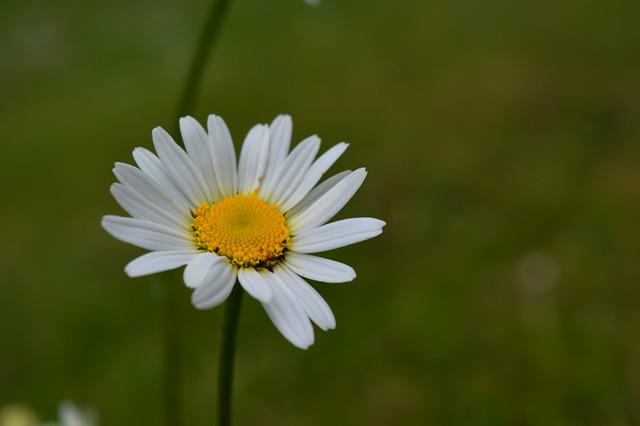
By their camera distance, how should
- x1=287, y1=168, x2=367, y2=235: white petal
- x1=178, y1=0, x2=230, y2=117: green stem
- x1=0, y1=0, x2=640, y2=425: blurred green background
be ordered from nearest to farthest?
x1=287, y1=168, x2=367, y2=235: white petal, x1=178, y1=0, x2=230, y2=117: green stem, x1=0, y1=0, x2=640, y2=425: blurred green background

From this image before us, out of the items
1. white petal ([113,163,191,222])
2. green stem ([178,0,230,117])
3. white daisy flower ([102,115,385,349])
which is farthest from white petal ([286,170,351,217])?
green stem ([178,0,230,117])

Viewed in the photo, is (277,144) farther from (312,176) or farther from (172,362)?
(172,362)

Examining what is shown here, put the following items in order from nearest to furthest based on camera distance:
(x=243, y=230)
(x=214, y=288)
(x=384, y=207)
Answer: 1. (x=214, y=288)
2. (x=243, y=230)
3. (x=384, y=207)

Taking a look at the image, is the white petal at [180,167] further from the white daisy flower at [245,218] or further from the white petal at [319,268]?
the white petal at [319,268]

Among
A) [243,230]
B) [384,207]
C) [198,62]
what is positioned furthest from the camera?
[384,207]

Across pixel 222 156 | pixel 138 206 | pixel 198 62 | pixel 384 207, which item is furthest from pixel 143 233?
pixel 384 207

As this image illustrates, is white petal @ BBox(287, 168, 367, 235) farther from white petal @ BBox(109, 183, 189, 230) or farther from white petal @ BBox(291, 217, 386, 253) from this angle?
white petal @ BBox(109, 183, 189, 230)
